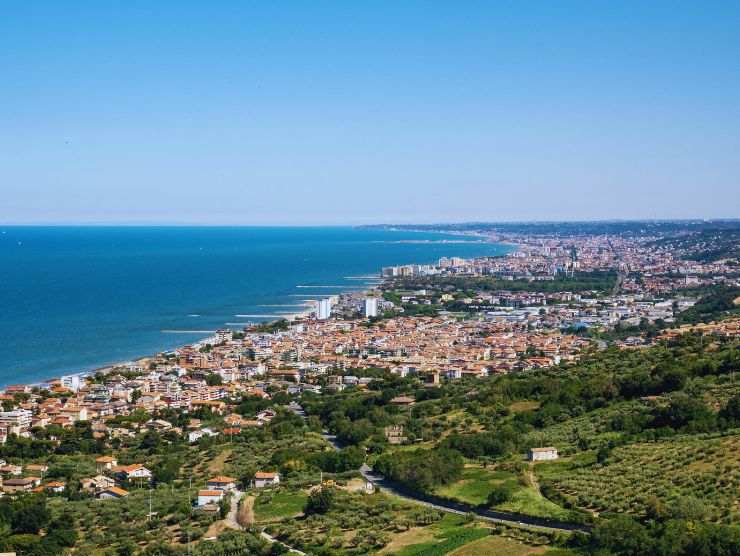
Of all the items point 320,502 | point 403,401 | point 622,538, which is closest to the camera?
point 622,538

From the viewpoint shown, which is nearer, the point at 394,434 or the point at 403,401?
the point at 394,434

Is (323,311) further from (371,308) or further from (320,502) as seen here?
(320,502)

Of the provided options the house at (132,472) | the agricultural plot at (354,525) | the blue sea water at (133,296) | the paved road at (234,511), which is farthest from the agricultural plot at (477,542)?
the blue sea water at (133,296)

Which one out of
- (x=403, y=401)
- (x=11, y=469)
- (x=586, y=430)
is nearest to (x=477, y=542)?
(x=586, y=430)

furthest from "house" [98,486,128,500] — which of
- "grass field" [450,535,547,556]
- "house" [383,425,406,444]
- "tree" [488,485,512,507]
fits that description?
"grass field" [450,535,547,556]

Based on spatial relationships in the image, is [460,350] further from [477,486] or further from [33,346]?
[477,486]

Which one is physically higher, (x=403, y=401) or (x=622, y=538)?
(x=622, y=538)

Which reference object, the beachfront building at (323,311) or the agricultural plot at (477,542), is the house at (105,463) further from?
the beachfront building at (323,311)
